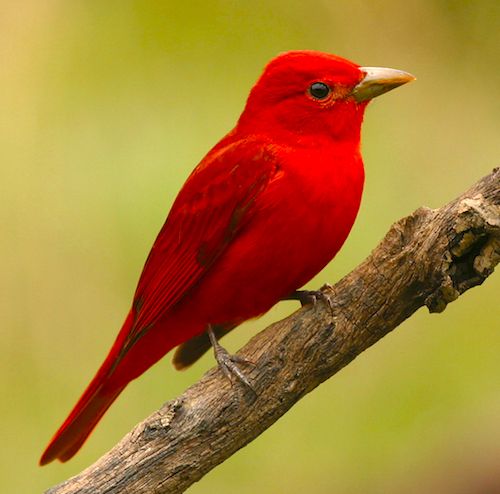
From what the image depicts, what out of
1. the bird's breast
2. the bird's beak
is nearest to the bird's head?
the bird's beak

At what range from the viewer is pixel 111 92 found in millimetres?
5195

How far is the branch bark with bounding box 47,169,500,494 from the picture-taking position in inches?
151

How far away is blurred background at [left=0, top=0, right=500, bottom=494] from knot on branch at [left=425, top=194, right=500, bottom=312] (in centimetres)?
101

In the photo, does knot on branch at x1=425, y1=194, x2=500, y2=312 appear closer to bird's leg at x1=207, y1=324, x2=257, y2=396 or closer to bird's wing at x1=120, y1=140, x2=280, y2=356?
bird's leg at x1=207, y1=324, x2=257, y2=396

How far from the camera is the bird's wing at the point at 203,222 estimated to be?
14.1 ft

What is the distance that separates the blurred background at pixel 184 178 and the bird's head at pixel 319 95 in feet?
1.70

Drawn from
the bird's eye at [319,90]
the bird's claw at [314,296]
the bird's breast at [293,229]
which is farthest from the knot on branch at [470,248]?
the bird's eye at [319,90]

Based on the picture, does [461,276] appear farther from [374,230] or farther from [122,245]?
[122,245]

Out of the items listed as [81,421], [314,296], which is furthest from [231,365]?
[81,421]

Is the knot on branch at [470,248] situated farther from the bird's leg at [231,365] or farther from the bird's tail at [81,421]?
the bird's tail at [81,421]

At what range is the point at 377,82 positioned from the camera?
4363 mm

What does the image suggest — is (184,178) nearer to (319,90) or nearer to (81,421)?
(319,90)

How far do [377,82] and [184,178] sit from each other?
0.84m

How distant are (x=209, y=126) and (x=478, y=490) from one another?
1687 mm
